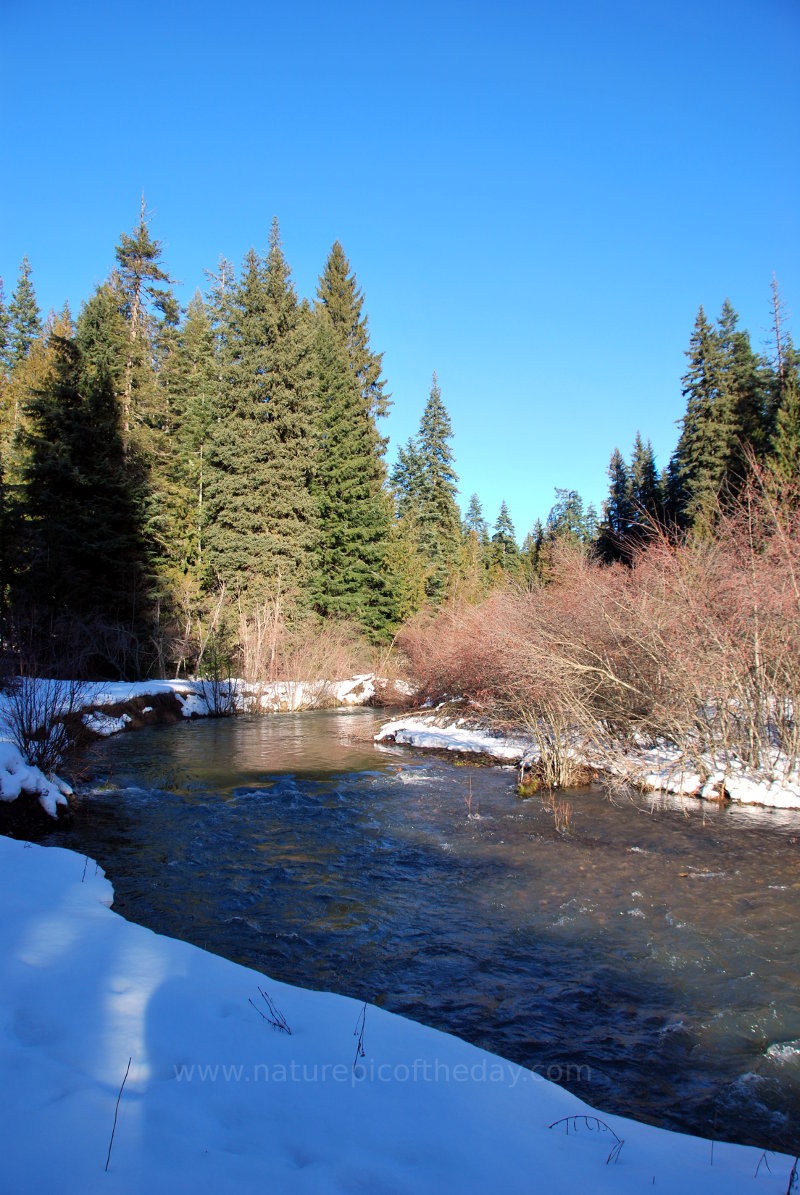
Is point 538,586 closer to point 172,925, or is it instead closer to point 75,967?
point 172,925

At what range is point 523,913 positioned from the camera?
229 inches


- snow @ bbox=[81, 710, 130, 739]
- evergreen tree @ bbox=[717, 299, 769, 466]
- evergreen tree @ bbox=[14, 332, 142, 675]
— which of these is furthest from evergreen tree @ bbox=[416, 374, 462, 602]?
snow @ bbox=[81, 710, 130, 739]

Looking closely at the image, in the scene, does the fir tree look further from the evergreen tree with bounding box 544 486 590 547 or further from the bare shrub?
the bare shrub

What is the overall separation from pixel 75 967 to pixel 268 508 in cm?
2593

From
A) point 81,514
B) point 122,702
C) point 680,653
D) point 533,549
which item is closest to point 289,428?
point 81,514

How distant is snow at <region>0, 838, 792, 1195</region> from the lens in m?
2.18

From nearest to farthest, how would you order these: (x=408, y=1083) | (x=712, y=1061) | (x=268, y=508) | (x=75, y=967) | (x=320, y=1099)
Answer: (x=320, y=1099) → (x=408, y=1083) → (x=75, y=967) → (x=712, y=1061) → (x=268, y=508)

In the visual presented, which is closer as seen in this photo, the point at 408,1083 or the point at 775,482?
the point at 408,1083

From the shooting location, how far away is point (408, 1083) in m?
2.93

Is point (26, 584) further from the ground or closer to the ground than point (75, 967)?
further from the ground

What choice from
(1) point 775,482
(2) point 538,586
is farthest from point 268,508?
(1) point 775,482

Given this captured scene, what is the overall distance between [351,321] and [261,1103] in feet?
128

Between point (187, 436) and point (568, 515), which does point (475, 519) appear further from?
point (187, 436)

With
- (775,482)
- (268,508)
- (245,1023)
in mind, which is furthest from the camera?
(268,508)
